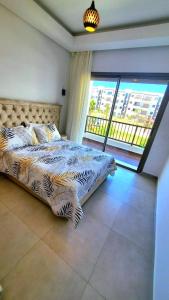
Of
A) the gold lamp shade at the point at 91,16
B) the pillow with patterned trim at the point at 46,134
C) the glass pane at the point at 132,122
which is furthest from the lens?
the glass pane at the point at 132,122

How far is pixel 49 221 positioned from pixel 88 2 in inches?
128

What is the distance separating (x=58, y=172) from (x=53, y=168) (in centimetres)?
12

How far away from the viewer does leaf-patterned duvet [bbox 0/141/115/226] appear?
66.3 inches

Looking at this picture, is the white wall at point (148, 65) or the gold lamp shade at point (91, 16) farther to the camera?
the white wall at point (148, 65)

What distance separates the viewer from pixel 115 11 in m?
2.27

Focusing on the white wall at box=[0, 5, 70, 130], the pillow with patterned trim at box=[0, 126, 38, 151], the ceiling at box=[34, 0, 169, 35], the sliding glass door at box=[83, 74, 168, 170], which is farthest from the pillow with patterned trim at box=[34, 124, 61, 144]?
the ceiling at box=[34, 0, 169, 35]

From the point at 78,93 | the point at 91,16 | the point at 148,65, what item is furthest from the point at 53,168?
the point at 148,65

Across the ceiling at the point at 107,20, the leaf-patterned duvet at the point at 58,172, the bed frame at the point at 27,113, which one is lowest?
the leaf-patterned duvet at the point at 58,172

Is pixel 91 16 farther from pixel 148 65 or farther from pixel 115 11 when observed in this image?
pixel 148 65

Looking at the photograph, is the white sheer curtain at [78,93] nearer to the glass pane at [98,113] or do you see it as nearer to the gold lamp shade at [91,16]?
the glass pane at [98,113]

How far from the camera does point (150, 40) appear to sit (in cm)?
245

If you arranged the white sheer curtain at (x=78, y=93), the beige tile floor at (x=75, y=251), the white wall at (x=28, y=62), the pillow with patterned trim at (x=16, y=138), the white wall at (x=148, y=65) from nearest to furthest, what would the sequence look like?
1. the beige tile floor at (x=75, y=251)
2. the pillow with patterned trim at (x=16, y=138)
3. the white wall at (x=28, y=62)
4. the white wall at (x=148, y=65)
5. the white sheer curtain at (x=78, y=93)

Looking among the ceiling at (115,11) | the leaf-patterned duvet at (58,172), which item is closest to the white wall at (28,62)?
the ceiling at (115,11)

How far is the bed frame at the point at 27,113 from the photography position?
2.42 m
